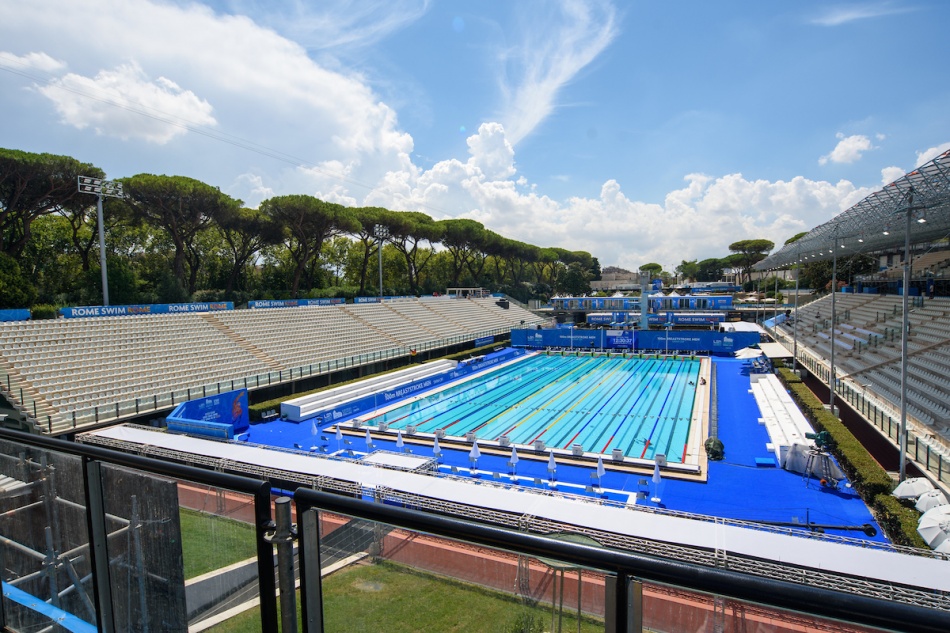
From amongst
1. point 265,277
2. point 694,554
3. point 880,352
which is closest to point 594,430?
point 694,554

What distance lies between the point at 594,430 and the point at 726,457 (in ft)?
14.5

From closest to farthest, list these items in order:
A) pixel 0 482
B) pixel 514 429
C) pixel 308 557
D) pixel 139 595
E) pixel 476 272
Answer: pixel 308 557
pixel 139 595
pixel 0 482
pixel 514 429
pixel 476 272

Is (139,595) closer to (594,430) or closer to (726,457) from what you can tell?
(726,457)

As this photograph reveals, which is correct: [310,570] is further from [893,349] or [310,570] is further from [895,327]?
[895,327]

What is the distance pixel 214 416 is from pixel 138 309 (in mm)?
9457

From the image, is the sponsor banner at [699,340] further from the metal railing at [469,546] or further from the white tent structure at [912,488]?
the metal railing at [469,546]

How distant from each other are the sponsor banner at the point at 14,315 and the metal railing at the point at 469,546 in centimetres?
2288

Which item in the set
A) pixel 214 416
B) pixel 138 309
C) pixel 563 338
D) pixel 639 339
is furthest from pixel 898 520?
pixel 138 309

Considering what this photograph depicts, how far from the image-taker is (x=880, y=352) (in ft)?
67.6

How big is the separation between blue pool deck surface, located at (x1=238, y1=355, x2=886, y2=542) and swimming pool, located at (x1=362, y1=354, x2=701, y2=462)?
2.1 inches

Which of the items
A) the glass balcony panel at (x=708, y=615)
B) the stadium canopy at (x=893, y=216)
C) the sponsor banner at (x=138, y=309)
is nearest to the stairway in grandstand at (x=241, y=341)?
the sponsor banner at (x=138, y=309)

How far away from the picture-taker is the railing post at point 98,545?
2113 mm

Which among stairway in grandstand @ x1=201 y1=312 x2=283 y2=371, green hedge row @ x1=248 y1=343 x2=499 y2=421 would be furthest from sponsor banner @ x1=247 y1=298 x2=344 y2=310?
green hedge row @ x1=248 y1=343 x2=499 y2=421

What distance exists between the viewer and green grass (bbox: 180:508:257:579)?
1850 mm
